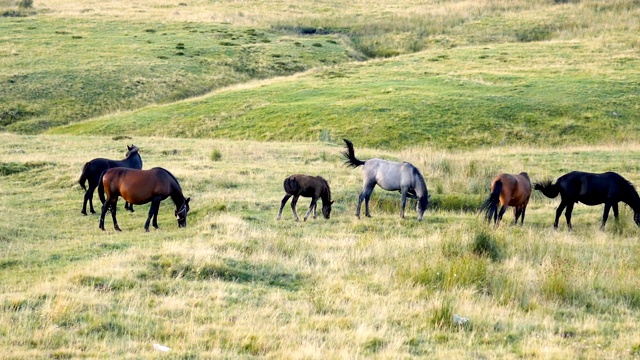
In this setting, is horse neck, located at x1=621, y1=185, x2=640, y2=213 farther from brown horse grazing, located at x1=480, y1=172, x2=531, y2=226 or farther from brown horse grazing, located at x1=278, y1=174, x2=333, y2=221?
brown horse grazing, located at x1=278, y1=174, x2=333, y2=221

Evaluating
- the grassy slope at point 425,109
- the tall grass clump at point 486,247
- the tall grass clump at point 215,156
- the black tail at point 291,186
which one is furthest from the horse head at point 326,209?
the grassy slope at point 425,109

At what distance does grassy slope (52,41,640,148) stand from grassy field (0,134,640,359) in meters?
14.9

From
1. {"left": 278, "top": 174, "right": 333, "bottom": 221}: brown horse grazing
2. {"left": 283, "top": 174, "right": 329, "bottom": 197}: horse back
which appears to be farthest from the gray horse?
{"left": 283, "top": 174, "right": 329, "bottom": 197}: horse back

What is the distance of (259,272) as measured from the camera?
12250 mm

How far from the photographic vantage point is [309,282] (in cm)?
1177

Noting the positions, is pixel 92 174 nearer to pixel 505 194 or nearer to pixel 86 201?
pixel 86 201

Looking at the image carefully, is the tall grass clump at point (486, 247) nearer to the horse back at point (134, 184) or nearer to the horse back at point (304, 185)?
the horse back at point (304, 185)

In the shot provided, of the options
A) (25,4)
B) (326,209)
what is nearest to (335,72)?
(326,209)

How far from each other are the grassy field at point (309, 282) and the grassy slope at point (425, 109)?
1485 centimetres

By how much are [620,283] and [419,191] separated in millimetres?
6444

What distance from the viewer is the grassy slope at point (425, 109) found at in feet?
116

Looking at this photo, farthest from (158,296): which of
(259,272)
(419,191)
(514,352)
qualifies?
(419,191)

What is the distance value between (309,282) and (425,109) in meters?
27.7

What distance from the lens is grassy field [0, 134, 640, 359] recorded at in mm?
8719
